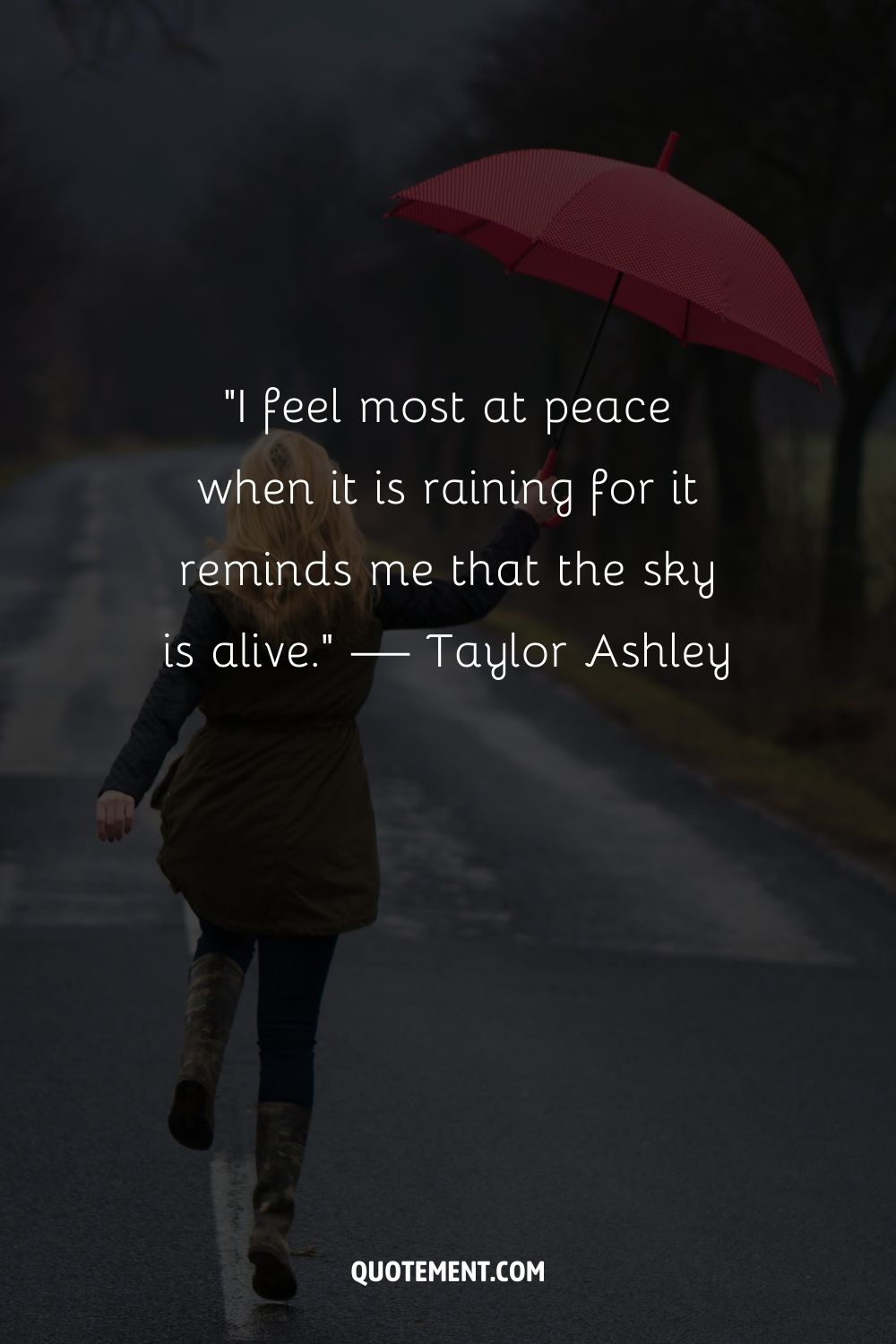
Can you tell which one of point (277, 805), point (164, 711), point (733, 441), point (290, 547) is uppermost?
point (733, 441)

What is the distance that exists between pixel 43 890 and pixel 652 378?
18.8 m

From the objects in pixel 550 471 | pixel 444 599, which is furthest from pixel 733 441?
pixel 444 599

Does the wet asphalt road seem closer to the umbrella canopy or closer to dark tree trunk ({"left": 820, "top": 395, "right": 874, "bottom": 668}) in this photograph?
the umbrella canopy

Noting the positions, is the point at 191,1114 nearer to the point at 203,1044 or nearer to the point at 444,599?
the point at 203,1044

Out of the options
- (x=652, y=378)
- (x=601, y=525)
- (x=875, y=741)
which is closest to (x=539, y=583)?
(x=601, y=525)

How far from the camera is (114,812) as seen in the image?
4125 millimetres

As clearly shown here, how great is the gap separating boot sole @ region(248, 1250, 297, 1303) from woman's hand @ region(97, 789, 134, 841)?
3.11 feet

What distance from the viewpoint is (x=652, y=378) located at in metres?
26.8

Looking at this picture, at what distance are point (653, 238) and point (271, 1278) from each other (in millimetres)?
2681

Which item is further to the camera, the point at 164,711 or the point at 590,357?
the point at 590,357

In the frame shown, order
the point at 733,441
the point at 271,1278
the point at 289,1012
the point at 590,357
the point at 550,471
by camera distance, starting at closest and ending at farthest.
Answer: the point at 271,1278 < the point at 289,1012 < the point at 550,471 < the point at 590,357 < the point at 733,441

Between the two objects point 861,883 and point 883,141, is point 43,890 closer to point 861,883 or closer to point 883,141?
point 861,883

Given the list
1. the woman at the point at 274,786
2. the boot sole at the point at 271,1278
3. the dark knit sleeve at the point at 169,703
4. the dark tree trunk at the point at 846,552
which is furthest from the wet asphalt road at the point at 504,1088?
the dark tree trunk at the point at 846,552

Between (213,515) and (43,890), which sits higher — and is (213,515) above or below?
above
